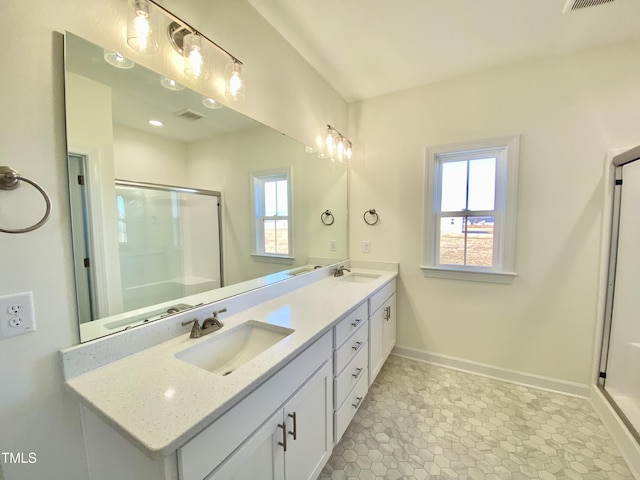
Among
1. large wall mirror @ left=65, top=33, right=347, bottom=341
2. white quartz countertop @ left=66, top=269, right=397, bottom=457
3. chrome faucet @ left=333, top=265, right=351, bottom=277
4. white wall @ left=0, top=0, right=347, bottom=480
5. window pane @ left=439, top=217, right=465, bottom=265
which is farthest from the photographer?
chrome faucet @ left=333, top=265, right=351, bottom=277

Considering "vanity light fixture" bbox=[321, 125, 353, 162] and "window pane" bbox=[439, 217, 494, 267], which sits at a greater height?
"vanity light fixture" bbox=[321, 125, 353, 162]

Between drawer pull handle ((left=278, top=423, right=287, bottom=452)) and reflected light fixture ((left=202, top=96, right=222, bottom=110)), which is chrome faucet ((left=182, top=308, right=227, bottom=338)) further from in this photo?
reflected light fixture ((left=202, top=96, right=222, bottom=110))

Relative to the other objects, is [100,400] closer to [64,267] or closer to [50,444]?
[50,444]

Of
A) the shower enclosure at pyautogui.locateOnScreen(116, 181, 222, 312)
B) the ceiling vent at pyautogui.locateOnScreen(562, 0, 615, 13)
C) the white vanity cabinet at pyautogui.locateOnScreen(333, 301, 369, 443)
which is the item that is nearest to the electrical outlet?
the shower enclosure at pyautogui.locateOnScreen(116, 181, 222, 312)

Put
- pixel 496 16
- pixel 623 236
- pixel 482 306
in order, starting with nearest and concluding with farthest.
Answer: pixel 496 16 → pixel 623 236 → pixel 482 306

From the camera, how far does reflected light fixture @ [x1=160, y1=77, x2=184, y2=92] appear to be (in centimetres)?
114

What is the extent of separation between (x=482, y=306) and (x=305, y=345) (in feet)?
6.18

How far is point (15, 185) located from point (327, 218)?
1980 millimetres

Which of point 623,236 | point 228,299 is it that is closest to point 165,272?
point 228,299

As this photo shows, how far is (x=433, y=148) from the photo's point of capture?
7.74 feet

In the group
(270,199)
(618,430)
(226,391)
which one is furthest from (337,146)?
(618,430)

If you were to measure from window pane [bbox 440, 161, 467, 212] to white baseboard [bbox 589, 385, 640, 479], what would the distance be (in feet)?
→ 5.36

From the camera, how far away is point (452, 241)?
2.40 m

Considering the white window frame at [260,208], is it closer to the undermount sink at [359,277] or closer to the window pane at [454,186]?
the undermount sink at [359,277]
